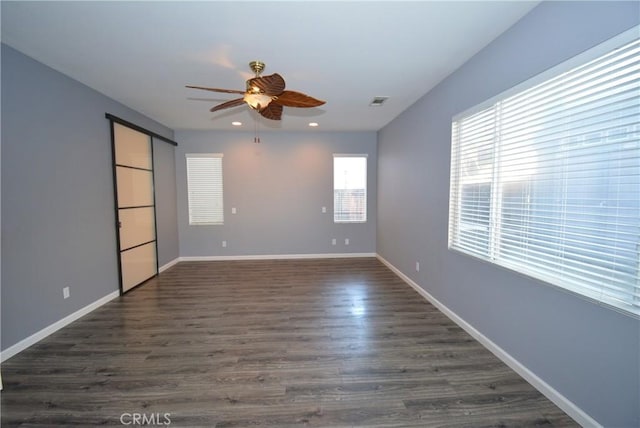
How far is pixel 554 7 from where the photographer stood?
1.68m

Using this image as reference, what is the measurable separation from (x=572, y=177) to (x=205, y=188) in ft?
18.4

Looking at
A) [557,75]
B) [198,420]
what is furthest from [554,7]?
[198,420]

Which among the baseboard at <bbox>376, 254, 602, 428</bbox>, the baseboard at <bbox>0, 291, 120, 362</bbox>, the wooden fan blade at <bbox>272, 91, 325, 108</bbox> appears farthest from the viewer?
the wooden fan blade at <bbox>272, 91, 325, 108</bbox>

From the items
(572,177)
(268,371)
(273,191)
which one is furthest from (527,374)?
(273,191)

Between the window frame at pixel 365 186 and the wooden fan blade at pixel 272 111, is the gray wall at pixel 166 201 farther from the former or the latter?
the window frame at pixel 365 186

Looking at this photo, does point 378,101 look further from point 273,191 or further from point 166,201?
point 166,201

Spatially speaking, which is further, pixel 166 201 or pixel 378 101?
pixel 166 201

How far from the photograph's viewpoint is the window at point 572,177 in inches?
52.4

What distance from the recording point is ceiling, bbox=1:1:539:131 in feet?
6.01

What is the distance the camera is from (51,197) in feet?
8.55

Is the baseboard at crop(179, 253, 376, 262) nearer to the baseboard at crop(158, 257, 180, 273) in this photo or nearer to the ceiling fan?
the baseboard at crop(158, 257, 180, 273)

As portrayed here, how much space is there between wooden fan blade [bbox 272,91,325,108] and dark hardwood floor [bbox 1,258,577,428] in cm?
233

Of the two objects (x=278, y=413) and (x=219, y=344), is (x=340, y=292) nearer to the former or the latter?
(x=219, y=344)

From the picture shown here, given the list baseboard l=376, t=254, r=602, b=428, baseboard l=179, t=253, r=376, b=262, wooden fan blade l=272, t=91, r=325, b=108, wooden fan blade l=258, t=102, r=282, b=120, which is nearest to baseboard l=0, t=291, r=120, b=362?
baseboard l=179, t=253, r=376, b=262
